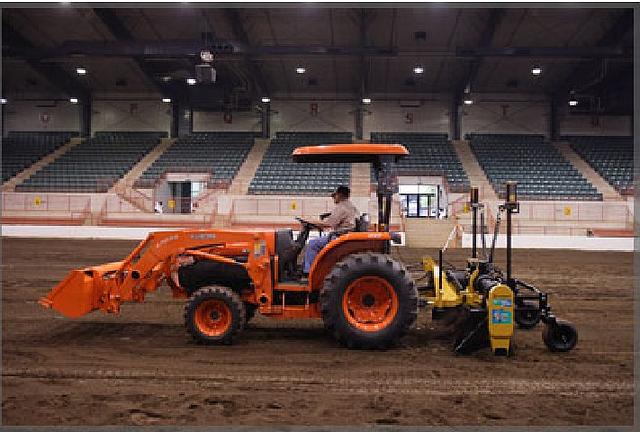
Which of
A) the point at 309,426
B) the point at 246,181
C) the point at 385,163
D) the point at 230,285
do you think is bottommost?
the point at 309,426

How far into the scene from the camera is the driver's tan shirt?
16.6ft

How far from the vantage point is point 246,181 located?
77.5 ft

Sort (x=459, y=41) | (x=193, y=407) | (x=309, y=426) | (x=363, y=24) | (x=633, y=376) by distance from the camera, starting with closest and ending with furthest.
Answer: (x=309, y=426), (x=193, y=407), (x=633, y=376), (x=363, y=24), (x=459, y=41)

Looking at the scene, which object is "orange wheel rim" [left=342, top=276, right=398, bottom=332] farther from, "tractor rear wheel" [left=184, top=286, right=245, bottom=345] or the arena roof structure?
the arena roof structure

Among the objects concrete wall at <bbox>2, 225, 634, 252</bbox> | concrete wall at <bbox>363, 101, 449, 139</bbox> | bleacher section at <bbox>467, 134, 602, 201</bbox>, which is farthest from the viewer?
concrete wall at <bbox>363, 101, 449, 139</bbox>

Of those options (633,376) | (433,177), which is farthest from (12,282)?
(433,177)

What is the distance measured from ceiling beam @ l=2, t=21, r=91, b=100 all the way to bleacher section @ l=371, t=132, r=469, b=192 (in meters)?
15.7

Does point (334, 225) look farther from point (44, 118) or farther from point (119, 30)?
point (44, 118)

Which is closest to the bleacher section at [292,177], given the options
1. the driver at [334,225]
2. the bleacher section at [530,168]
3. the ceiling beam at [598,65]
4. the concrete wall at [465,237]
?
the concrete wall at [465,237]

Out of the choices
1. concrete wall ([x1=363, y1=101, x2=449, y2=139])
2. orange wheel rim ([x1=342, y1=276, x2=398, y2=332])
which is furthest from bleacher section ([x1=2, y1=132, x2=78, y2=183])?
orange wheel rim ([x1=342, y1=276, x2=398, y2=332])

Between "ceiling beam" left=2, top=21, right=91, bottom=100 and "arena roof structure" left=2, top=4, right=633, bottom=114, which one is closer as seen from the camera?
"arena roof structure" left=2, top=4, right=633, bottom=114

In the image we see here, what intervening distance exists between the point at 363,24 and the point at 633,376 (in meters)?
18.4

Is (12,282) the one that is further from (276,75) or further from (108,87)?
(108,87)

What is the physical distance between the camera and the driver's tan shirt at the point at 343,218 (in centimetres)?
507
